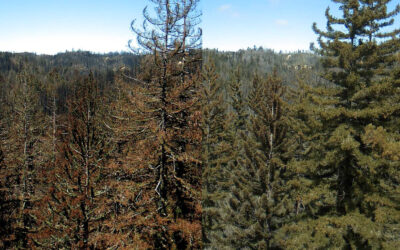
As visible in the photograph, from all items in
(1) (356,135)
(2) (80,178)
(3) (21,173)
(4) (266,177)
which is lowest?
(3) (21,173)

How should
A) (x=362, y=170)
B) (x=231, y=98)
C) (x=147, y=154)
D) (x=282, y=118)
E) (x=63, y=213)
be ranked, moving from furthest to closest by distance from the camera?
(x=231, y=98)
(x=282, y=118)
(x=63, y=213)
(x=147, y=154)
(x=362, y=170)

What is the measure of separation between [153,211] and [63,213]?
4598 mm

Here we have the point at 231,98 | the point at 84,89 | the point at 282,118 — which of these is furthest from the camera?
the point at 231,98

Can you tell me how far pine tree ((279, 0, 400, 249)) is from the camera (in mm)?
7719

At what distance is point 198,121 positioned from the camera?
929 centimetres

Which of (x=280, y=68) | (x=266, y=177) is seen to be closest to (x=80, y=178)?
(x=266, y=177)

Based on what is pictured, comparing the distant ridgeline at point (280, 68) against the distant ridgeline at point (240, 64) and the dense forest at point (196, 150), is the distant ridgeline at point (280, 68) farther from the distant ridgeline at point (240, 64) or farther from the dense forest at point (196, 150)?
the dense forest at point (196, 150)

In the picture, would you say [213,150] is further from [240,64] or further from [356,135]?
[240,64]

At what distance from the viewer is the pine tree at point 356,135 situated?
772 centimetres

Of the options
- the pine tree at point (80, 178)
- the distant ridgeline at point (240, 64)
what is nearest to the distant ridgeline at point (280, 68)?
the distant ridgeline at point (240, 64)

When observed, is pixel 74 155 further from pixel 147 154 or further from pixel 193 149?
pixel 193 149

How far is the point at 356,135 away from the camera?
8203 mm

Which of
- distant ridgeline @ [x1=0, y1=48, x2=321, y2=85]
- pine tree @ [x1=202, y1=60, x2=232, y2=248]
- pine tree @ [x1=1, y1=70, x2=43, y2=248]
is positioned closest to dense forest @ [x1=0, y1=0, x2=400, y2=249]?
distant ridgeline @ [x1=0, y1=48, x2=321, y2=85]

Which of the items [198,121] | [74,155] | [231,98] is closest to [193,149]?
[198,121]
